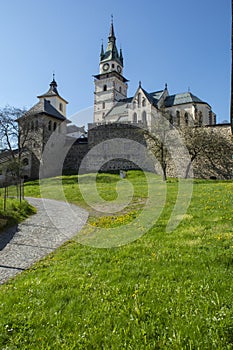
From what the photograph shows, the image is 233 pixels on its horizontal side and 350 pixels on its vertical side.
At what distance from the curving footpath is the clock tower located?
59114mm

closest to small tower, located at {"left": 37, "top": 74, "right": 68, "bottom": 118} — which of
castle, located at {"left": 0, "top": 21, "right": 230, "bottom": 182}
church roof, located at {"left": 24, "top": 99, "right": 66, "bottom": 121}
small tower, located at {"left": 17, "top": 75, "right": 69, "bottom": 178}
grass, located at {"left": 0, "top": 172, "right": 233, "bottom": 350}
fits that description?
castle, located at {"left": 0, "top": 21, "right": 230, "bottom": 182}

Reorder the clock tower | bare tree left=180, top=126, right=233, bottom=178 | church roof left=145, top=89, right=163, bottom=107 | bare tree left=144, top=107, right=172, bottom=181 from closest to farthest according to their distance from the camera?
bare tree left=180, top=126, right=233, bottom=178 → bare tree left=144, top=107, right=172, bottom=181 → church roof left=145, top=89, right=163, bottom=107 → the clock tower

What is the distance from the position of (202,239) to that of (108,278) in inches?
107

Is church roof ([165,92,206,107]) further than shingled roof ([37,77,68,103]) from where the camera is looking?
No

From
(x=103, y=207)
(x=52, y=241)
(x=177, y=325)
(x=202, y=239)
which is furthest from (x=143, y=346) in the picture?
(x=103, y=207)

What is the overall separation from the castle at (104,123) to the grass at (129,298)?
92.5 feet

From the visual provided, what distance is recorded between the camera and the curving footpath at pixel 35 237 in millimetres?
6789

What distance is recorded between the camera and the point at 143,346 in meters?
3.10

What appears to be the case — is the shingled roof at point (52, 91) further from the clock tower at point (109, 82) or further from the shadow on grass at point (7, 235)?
the shadow on grass at point (7, 235)

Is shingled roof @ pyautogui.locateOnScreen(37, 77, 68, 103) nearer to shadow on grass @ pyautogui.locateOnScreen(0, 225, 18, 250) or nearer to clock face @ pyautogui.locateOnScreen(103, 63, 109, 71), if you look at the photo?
clock face @ pyautogui.locateOnScreen(103, 63, 109, 71)

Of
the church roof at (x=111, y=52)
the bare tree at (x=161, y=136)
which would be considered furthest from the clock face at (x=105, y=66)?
the bare tree at (x=161, y=136)

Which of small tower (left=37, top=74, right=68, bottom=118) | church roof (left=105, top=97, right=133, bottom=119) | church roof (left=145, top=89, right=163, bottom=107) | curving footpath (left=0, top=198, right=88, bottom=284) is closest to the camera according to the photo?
curving footpath (left=0, top=198, right=88, bottom=284)

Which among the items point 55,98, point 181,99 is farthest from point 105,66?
point 181,99

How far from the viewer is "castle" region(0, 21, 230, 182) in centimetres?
3762
